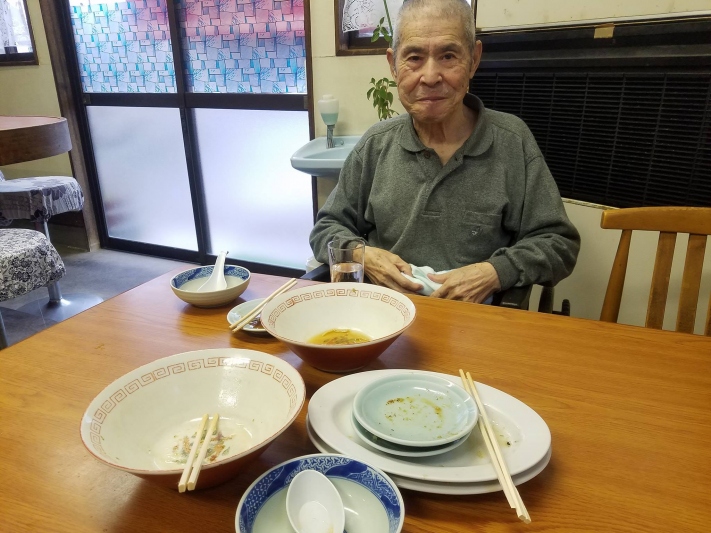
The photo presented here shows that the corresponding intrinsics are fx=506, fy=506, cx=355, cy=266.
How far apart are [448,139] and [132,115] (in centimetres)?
299

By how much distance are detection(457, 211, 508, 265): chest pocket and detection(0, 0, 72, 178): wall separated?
3593 mm

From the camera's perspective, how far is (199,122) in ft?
11.5

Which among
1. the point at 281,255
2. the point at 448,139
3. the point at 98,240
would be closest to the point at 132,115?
the point at 98,240

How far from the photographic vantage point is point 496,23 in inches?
81.9

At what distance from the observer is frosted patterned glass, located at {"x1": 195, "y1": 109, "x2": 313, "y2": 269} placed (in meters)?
3.32

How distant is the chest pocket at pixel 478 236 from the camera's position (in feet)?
4.95

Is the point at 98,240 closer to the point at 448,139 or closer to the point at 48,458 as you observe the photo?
the point at 448,139

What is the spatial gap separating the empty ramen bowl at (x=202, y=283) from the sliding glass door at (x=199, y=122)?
2071mm

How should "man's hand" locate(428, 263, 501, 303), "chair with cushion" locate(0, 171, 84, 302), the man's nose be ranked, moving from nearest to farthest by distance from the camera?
"man's hand" locate(428, 263, 501, 303)
the man's nose
"chair with cushion" locate(0, 171, 84, 302)

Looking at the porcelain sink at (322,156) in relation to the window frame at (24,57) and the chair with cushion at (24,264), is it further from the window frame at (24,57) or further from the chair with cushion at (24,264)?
the window frame at (24,57)

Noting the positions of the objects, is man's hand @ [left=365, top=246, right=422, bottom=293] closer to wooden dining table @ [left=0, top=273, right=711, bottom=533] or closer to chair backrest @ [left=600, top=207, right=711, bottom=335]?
wooden dining table @ [left=0, top=273, right=711, bottom=533]

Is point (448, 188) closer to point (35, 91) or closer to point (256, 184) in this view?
point (256, 184)

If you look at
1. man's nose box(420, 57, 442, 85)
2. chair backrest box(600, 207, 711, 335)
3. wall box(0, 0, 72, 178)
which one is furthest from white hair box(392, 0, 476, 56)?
wall box(0, 0, 72, 178)

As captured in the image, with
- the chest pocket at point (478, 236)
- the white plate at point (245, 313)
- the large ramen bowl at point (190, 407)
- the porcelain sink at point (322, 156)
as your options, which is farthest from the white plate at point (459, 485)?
the porcelain sink at point (322, 156)
